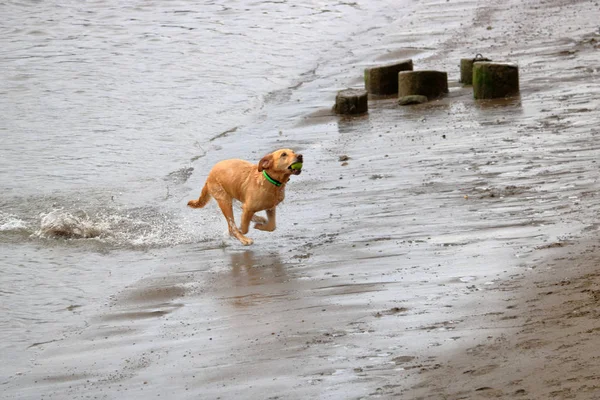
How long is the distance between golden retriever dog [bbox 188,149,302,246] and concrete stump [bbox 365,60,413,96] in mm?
7508

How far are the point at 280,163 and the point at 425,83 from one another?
746cm

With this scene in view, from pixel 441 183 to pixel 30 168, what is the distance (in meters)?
6.77

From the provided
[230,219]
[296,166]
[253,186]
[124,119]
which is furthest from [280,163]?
[124,119]

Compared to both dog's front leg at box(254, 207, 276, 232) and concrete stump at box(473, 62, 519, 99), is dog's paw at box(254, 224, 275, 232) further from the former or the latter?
concrete stump at box(473, 62, 519, 99)

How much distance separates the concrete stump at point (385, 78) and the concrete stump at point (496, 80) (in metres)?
2.28

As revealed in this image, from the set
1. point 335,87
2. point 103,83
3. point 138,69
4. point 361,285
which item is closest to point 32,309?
point 361,285

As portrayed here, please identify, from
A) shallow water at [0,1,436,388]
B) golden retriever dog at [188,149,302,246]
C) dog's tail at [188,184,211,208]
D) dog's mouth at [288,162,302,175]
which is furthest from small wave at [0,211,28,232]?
dog's mouth at [288,162,302,175]

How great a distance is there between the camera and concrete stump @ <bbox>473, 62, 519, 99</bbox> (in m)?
16.1

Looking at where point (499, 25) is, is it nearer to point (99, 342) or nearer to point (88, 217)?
point (88, 217)

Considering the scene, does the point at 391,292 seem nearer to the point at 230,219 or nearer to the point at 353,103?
the point at 230,219

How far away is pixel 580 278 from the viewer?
7.43 meters

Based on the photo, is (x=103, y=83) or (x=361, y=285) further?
(x=103, y=83)

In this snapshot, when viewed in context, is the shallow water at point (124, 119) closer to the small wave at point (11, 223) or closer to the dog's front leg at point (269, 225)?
the small wave at point (11, 223)

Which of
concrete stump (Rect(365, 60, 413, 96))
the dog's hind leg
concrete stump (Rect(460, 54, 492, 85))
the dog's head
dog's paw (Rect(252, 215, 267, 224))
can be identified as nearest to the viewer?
the dog's head
